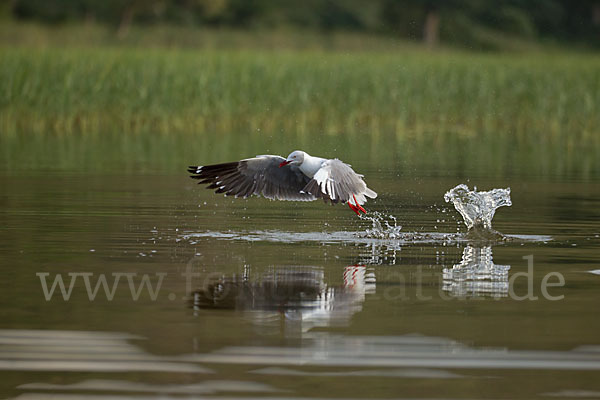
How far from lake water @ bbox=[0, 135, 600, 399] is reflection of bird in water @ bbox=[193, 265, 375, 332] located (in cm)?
2

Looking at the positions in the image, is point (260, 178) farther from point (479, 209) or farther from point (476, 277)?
point (476, 277)

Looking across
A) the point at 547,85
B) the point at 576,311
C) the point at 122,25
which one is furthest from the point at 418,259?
→ the point at 122,25

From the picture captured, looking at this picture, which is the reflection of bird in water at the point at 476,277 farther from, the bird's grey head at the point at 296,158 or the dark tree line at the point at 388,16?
the dark tree line at the point at 388,16

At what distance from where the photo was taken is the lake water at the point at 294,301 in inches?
209

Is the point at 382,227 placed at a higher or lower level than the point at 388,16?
lower

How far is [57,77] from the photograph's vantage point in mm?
25500

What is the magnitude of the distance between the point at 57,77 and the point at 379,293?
19150mm

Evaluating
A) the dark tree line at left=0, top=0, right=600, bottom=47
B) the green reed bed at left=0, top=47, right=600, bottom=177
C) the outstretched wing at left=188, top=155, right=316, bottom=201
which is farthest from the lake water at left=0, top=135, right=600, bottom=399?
the dark tree line at left=0, top=0, right=600, bottom=47

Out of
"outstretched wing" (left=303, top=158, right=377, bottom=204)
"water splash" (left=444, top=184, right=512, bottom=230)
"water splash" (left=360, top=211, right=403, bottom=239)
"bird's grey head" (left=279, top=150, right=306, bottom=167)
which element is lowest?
"water splash" (left=360, top=211, right=403, bottom=239)

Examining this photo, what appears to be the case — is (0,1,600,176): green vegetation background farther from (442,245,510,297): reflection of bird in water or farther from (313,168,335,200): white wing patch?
(442,245,510,297): reflection of bird in water

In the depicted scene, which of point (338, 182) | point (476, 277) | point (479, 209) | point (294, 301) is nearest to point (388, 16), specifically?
point (479, 209)

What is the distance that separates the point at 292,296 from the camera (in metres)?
7.23

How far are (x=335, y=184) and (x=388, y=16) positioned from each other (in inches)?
2954

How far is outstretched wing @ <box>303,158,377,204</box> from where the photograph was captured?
958 cm
